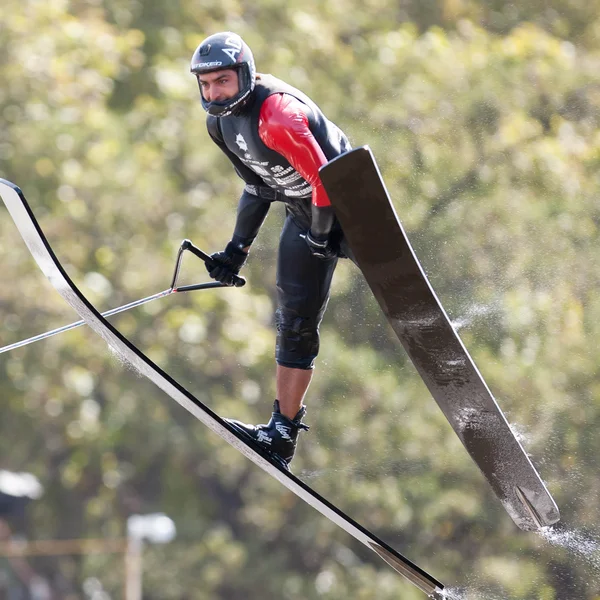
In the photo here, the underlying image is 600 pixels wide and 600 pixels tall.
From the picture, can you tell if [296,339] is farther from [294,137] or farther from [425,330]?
[294,137]

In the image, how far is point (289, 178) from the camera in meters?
3.94

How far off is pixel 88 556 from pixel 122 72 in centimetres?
586

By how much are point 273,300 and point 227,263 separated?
23.8 ft

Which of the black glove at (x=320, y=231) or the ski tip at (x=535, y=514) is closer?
the black glove at (x=320, y=231)

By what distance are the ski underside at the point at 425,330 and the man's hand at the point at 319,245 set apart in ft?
0.30

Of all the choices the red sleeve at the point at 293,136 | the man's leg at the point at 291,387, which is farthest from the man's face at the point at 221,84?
the man's leg at the point at 291,387

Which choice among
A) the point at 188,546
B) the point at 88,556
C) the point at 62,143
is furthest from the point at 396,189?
the point at 88,556

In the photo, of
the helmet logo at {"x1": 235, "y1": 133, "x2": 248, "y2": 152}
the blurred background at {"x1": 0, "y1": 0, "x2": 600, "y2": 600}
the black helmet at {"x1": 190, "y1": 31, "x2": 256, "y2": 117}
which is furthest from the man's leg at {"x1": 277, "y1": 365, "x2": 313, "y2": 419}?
the blurred background at {"x1": 0, "y1": 0, "x2": 600, "y2": 600}

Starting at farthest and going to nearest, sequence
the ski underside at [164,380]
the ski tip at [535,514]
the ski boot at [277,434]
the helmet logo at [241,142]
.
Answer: the ski tip at [535,514] → the ski boot at [277,434] → the ski underside at [164,380] → the helmet logo at [241,142]

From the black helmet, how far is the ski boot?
3.99 feet

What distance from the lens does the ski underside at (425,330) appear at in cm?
372

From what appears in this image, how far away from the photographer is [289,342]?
4258 mm

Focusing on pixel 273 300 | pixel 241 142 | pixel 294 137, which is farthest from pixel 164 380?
pixel 273 300

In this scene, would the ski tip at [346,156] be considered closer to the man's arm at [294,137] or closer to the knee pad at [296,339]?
the man's arm at [294,137]
